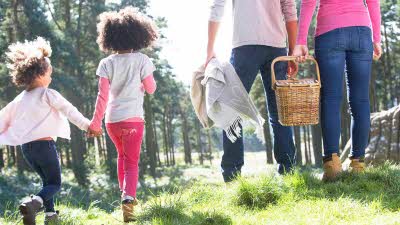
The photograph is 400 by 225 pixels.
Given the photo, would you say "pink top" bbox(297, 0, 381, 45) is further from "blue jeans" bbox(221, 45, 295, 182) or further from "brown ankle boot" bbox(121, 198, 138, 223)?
"brown ankle boot" bbox(121, 198, 138, 223)

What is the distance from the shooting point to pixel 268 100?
4375 mm

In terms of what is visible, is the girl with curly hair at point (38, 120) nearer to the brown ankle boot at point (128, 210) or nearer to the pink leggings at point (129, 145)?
the pink leggings at point (129, 145)

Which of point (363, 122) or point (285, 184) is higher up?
point (363, 122)

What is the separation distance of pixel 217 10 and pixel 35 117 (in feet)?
6.16

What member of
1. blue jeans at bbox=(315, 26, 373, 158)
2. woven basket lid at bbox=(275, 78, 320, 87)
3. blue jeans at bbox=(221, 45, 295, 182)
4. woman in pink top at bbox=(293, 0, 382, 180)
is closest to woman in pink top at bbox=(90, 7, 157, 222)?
blue jeans at bbox=(221, 45, 295, 182)

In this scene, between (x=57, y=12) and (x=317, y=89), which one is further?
(x=57, y=12)

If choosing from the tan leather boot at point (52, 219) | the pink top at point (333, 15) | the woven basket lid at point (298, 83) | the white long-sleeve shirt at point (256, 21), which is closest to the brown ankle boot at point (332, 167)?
the woven basket lid at point (298, 83)

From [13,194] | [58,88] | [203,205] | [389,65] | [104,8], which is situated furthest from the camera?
[389,65]

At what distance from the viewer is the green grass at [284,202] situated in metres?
3.09

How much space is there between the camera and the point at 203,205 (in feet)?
12.4

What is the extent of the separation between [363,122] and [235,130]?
3.75 feet

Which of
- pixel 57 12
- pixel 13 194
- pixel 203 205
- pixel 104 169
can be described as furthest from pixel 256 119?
pixel 57 12

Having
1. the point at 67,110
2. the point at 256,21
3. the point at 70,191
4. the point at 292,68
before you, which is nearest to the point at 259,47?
the point at 256,21

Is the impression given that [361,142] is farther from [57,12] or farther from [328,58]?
[57,12]
